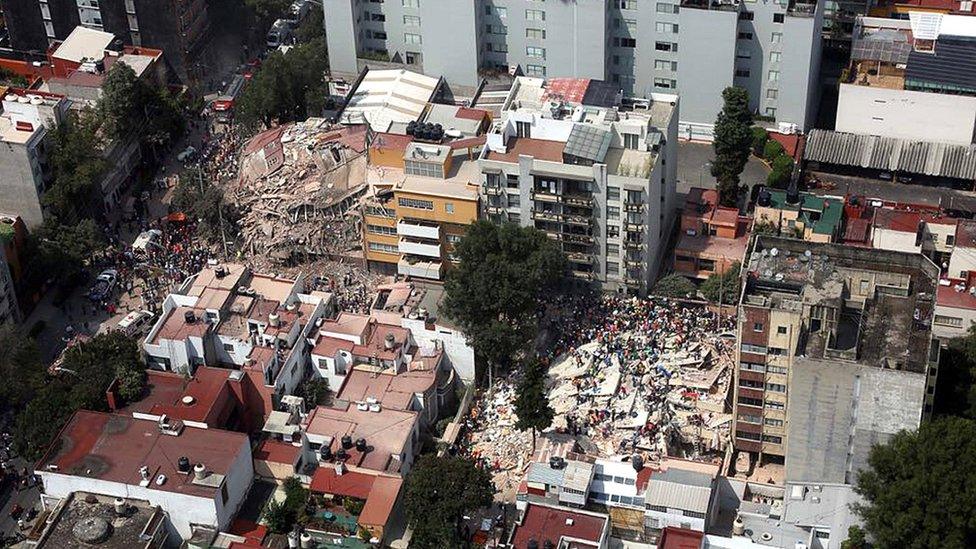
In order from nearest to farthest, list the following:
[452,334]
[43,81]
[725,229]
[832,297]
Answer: [832,297], [452,334], [725,229], [43,81]

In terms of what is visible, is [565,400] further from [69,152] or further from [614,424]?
[69,152]

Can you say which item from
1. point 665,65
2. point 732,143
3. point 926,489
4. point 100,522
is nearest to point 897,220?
point 732,143

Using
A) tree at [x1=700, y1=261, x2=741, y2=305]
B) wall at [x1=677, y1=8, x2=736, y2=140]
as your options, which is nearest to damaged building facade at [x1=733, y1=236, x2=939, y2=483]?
tree at [x1=700, y1=261, x2=741, y2=305]

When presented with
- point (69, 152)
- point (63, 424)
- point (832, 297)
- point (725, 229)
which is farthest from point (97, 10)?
point (832, 297)

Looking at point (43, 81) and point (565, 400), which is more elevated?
point (43, 81)

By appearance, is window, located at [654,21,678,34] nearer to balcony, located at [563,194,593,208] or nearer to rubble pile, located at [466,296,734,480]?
balcony, located at [563,194,593,208]

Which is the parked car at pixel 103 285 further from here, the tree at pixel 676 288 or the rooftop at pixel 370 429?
the tree at pixel 676 288

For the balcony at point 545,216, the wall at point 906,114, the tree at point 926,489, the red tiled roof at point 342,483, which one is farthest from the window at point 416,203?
the tree at point 926,489

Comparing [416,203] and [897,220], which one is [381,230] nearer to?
[416,203]
